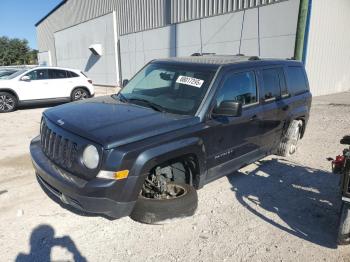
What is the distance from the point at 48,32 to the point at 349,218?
41299 mm

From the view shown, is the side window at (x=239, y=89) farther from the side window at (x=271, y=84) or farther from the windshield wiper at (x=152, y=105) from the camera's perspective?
the windshield wiper at (x=152, y=105)

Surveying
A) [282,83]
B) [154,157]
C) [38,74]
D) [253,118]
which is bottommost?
[154,157]

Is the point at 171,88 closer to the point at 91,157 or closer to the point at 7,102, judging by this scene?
the point at 91,157

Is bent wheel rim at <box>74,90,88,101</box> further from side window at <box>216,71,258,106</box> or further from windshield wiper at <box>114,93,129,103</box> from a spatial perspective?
side window at <box>216,71,258,106</box>

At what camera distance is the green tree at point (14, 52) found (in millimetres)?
64375

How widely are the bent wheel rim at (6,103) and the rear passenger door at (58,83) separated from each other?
145 centimetres

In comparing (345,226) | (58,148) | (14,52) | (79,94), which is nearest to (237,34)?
(79,94)

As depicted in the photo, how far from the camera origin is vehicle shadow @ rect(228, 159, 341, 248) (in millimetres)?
3691

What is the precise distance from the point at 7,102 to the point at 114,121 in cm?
938

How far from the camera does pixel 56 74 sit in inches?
488

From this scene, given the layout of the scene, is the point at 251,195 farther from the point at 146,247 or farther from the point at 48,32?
the point at 48,32

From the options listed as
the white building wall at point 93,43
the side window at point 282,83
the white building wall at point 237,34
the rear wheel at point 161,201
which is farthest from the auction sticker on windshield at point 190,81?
the white building wall at point 93,43

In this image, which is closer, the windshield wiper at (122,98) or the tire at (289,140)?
the windshield wiper at (122,98)

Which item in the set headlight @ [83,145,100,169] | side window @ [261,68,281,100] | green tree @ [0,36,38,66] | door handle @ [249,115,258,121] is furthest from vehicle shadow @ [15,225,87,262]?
green tree @ [0,36,38,66]
